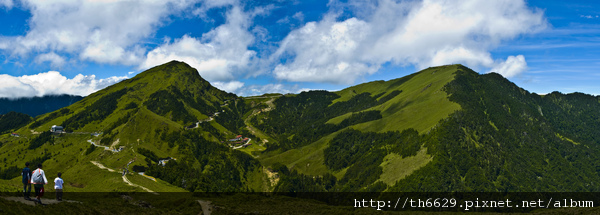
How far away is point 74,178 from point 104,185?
26.9m

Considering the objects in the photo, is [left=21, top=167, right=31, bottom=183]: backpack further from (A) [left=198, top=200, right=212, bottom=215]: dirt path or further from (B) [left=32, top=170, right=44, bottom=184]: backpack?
(A) [left=198, top=200, right=212, bottom=215]: dirt path

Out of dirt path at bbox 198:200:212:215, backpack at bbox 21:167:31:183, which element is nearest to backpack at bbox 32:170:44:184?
backpack at bbox 21:167:31:183

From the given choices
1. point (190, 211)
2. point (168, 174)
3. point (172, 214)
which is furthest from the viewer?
point (168, 174)

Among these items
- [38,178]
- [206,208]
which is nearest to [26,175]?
[38,178]

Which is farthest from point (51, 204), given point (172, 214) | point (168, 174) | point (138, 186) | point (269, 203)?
point (168, 174)

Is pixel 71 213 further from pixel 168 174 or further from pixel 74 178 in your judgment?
pixel 168 174

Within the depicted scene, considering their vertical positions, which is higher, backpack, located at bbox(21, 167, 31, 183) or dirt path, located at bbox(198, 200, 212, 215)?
backpack, located at bbox(21, 167, 31, 183)

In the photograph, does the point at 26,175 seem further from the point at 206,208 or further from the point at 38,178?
the point at 206,208

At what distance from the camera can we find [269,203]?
113m

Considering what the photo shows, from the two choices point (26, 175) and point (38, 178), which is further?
point (26, 175)

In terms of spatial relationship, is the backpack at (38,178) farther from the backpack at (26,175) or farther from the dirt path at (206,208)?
the dirt path at (206,208)

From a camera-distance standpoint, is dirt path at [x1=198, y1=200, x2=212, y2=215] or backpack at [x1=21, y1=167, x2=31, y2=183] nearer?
backpack at [x1=21, y1=167, x2=31, y2=183]

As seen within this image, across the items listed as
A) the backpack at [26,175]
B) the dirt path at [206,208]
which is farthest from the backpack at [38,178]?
the dirt path at [206,208]

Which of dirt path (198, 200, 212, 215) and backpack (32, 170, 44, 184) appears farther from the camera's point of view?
dirt path (198, 200, 212, 215)
